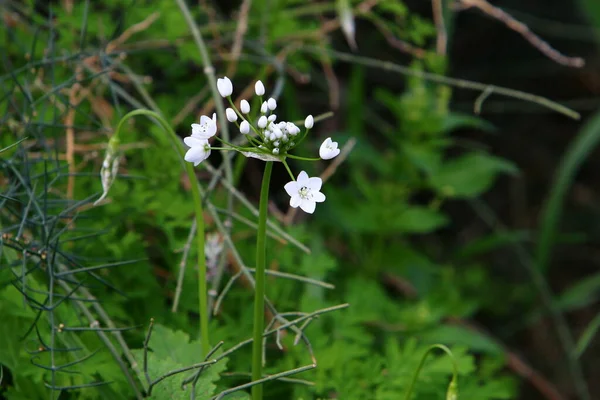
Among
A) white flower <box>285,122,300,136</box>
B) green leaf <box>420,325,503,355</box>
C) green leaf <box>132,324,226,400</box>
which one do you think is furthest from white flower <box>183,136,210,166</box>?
green leaf <box>420,325,503,355</box>

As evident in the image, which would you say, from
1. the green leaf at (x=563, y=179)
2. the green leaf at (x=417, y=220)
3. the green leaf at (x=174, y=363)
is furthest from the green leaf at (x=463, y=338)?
the green leaf at (x=174, y=363)

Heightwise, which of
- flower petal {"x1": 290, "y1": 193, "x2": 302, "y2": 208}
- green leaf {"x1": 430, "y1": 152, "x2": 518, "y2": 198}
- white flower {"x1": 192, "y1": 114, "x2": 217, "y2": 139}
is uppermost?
white flower {"x1": 192, "y1": 114, "x2": 217, "y2": 139}

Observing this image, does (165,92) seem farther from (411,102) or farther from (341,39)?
(341,39)

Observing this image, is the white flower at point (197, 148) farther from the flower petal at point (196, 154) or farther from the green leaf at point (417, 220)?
the green leaf at point (417, 220)

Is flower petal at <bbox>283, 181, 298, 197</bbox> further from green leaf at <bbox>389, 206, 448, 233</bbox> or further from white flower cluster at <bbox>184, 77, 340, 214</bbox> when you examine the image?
green leaf at <bbox>389, 206, 448, 233</bbox>

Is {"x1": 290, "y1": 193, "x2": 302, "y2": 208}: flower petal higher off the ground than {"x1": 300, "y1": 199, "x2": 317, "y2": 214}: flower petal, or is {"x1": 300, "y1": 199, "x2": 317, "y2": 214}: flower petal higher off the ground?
{"x1": 290, "y1": 193, "x2": 302, "y2": 208}: flower petal

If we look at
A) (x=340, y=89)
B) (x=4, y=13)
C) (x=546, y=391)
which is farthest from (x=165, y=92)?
(x=546, y=391)

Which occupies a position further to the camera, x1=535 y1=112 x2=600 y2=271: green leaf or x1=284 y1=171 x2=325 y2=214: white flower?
x1=535 y1=112 x2=600 y2=271: green leaf

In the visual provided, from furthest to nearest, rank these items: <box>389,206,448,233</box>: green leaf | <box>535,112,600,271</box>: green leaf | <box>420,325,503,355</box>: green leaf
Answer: <box>535,112,600,271</box>: green leaf, <box>389,206,448,233</box>: green leaf, <box>420,325,503,355</box>: green leaf

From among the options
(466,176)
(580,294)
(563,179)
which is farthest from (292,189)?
(580,294)
